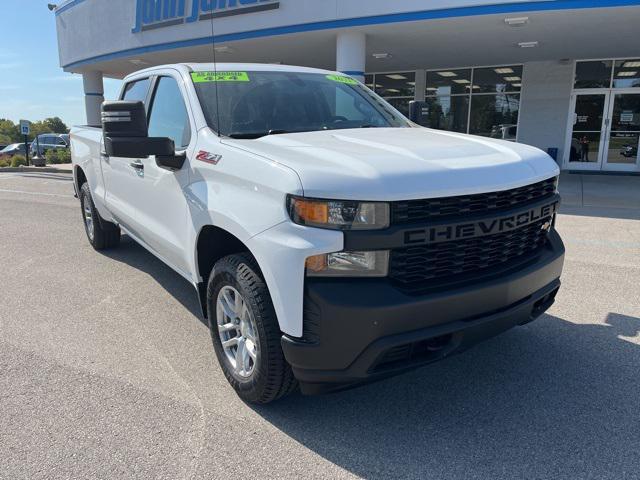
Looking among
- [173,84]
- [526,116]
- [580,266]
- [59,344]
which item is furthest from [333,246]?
[526,116]

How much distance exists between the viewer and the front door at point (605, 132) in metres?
14.8

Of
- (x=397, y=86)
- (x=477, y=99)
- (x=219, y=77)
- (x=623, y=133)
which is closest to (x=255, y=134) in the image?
(x=219, y=77)

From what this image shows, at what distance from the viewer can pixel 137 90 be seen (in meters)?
4.65

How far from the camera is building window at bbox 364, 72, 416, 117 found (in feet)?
60.3

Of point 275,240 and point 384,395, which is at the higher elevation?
point 275,240

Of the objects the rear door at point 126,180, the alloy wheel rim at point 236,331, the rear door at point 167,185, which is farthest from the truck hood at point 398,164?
the rear door at point 126,180

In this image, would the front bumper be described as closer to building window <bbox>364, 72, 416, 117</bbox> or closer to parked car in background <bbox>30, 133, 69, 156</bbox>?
building window <bbox>364, 72, 416, 117</bbox>

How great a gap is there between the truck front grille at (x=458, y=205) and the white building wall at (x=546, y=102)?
14328 mm

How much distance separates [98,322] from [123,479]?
207cm

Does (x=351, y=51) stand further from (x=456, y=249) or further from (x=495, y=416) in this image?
(x=495, y=416)

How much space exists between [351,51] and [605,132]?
8.26 m

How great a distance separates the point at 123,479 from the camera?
237 cm

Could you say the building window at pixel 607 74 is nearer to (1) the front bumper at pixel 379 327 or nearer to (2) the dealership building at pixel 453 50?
(2) the dealership building at pixel 453 50

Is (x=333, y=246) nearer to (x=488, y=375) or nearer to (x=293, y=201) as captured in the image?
(x=293, y=201)
